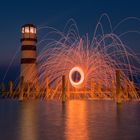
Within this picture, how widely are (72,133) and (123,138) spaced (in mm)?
1222

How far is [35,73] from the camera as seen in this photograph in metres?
37.0

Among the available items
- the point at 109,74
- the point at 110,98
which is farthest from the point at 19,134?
the point at 110,98

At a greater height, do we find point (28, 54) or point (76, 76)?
point (28, 54)

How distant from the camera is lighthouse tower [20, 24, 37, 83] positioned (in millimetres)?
36531

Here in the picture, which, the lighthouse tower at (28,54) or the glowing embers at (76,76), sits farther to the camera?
the lighthouse tower at (28,54)

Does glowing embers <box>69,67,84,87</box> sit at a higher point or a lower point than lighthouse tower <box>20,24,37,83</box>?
lower

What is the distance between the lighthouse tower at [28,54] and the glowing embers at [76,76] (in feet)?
36.0

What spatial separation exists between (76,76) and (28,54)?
1178cm

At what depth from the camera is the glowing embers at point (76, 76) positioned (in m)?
25.4

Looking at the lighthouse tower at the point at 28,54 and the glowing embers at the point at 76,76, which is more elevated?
the lighthouse tower at the point at 28,54

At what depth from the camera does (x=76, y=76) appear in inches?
1028

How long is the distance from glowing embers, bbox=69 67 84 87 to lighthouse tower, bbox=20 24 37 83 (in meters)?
11.0

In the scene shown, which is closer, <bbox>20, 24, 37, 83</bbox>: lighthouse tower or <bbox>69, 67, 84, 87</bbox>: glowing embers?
<bbox>69, 67, 84, 87</bbox>: glowing embers

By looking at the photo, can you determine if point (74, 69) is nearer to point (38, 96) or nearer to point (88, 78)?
point (88, 78)
